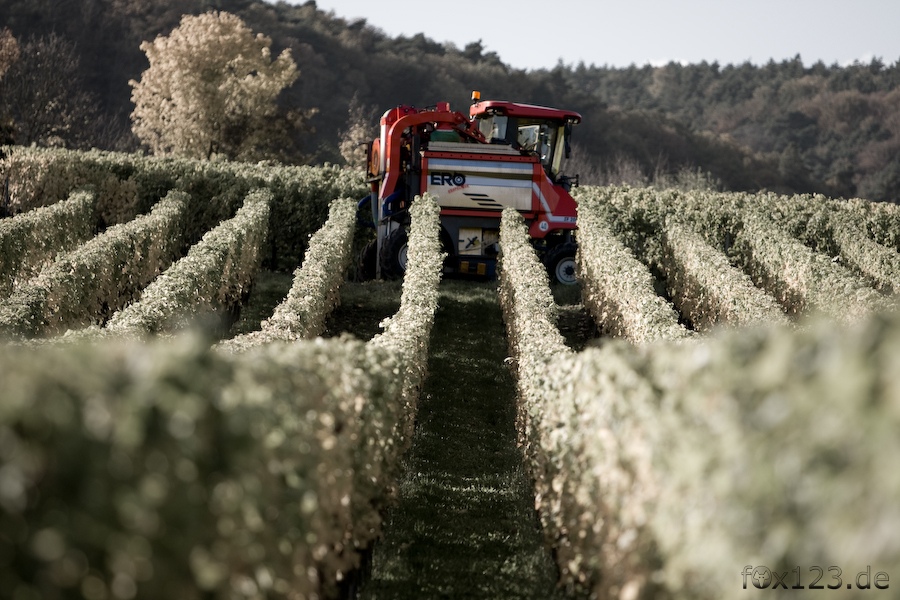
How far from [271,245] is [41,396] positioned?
23139mm

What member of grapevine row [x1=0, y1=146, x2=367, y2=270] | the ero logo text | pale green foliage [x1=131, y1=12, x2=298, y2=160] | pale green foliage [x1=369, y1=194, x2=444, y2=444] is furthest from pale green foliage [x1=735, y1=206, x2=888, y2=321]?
pale green foliage [x1=131, y1=12, x2=298, y2=160]

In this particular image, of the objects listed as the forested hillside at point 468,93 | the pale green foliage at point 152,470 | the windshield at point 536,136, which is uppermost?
the pale green foliage at point 152,470

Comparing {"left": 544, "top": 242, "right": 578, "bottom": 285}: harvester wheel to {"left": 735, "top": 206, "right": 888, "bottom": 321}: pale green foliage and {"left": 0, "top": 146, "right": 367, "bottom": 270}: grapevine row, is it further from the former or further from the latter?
{"left": 0, "top": 146, "right": 367, "bottom": 270}: grapevine row

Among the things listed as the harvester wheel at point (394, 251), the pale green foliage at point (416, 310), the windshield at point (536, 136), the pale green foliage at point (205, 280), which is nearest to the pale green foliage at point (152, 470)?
the pale green foliage at point (416, 310)

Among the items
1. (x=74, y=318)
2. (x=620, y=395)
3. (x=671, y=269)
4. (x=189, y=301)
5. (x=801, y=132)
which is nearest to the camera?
(x=620, y=395)

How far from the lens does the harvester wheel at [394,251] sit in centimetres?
2190

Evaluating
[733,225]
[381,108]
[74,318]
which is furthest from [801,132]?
[74,318]

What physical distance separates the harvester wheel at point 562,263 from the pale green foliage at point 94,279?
26.5 feet

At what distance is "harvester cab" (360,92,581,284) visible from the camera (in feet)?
69.9

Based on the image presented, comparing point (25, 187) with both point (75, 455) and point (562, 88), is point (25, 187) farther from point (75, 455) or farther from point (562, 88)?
point (562, 88)

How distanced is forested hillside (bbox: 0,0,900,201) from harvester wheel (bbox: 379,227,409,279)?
2110cm

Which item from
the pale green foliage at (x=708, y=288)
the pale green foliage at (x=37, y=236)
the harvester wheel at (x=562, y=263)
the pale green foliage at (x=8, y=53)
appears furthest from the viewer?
the pale green foliage at (x=8, y=53)

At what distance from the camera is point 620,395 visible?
5781mm

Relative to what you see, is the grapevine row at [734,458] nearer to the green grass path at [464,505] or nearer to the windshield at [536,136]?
the green grass path at [464,505]
